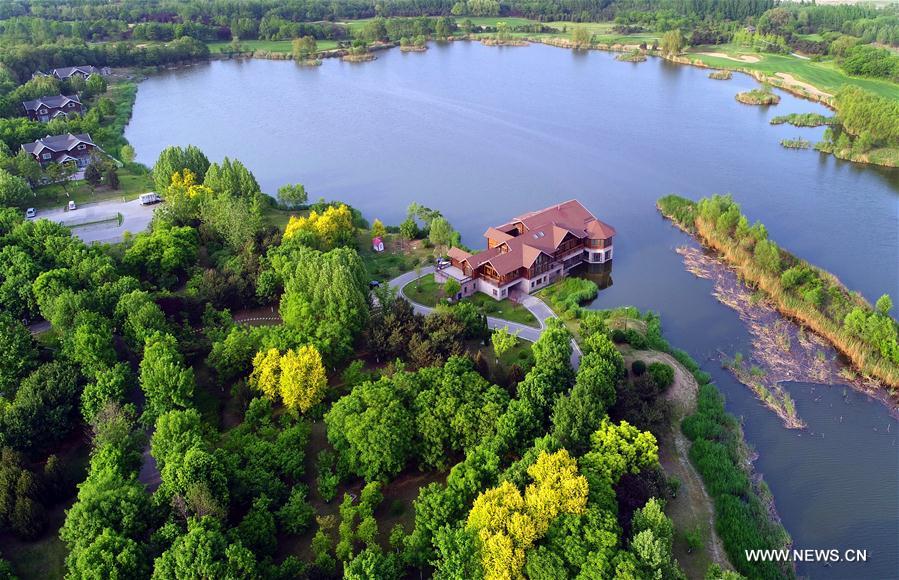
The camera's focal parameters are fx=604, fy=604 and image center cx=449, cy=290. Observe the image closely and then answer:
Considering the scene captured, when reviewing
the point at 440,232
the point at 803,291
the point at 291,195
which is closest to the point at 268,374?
the point at 440,232

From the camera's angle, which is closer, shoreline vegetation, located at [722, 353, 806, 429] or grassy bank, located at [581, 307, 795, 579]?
grassy bank, located at [581, 307, 795, 579]

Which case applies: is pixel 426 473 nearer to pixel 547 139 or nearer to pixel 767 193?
pixel 767 193

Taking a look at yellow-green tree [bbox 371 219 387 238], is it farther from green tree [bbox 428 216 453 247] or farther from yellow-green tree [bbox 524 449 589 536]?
yellow-green tree [bbox 524 449 589 536]

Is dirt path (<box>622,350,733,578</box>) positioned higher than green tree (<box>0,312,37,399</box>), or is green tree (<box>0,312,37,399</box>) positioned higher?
green tree (<box>0,312,37,399</box>)

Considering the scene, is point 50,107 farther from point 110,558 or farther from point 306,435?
point 110,558

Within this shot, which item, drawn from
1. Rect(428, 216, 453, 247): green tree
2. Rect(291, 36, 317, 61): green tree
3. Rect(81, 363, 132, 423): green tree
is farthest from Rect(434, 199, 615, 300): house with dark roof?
Rect(291, 36, 317, 61): green tree

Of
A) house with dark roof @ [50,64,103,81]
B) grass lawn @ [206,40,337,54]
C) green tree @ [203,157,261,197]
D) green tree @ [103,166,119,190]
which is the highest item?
grass lawn @ [206,40,337,54]

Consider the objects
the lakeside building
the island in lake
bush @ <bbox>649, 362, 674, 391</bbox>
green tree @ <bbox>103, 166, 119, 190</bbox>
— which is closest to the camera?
the island in lake

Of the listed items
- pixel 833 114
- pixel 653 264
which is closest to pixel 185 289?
pixel 653 264
